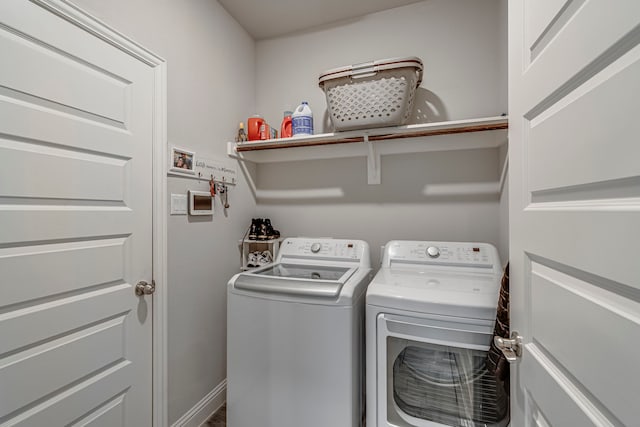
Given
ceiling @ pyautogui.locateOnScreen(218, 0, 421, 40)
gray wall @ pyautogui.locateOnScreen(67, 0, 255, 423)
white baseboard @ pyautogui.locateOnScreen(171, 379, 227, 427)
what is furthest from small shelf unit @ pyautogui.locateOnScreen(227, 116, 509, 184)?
white baseboard @ pyautogui.locateOnScreen(171, 379, 227, 427)

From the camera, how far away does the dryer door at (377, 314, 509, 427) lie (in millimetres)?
1192

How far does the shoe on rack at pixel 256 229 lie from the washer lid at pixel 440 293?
103 cm

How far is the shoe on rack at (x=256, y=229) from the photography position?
2.19 metres

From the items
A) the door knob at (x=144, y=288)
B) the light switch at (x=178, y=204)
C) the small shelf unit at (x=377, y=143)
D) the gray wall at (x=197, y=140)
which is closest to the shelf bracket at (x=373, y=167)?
the small shelf unit at (x=377, y=143)

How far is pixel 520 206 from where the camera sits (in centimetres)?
81

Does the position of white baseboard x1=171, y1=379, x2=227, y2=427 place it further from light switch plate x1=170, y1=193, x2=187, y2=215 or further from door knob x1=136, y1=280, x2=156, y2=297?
light switch plate x1=170, y1=193, x2=187, y2=215

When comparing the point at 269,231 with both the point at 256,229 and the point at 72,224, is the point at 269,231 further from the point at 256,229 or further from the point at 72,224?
the point at 72,224

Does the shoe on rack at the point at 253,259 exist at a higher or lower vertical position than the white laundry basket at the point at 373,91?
lower

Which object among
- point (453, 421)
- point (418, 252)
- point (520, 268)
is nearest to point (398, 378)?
point (453, 421)

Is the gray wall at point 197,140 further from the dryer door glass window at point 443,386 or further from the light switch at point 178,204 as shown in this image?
the dryer door glass window at point 443,386

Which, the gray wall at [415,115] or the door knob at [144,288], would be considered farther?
the gray wall at [415,115]

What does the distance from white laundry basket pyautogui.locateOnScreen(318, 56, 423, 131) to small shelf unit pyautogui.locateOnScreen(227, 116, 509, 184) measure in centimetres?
10

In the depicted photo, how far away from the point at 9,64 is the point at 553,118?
161 cm

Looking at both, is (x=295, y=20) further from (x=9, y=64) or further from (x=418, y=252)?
(x=418, y=252)
